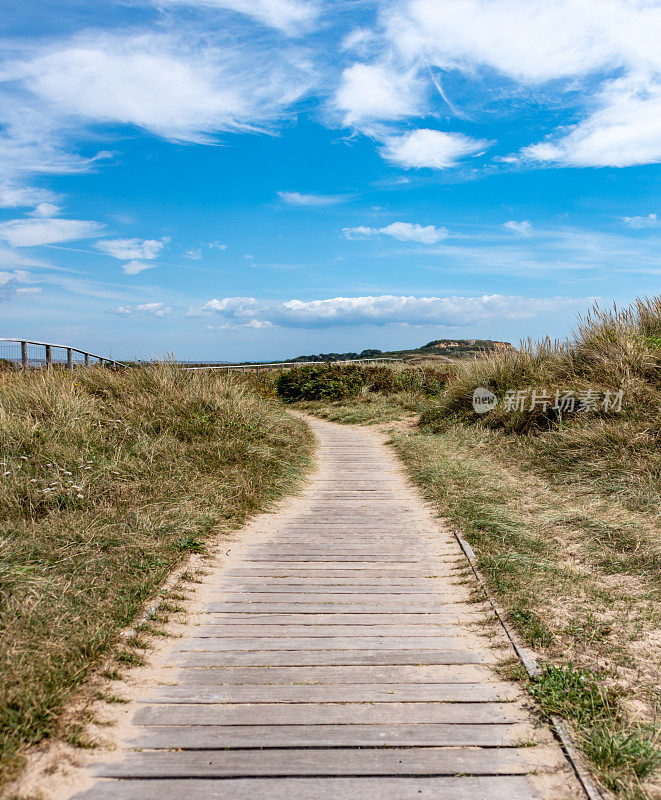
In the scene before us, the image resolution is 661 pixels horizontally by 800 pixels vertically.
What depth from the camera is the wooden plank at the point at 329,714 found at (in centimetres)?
274

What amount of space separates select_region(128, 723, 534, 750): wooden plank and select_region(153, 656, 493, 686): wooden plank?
1.20 feet

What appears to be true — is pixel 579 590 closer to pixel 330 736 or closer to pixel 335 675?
pixel 335 675

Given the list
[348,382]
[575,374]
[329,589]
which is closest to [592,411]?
[575,374]

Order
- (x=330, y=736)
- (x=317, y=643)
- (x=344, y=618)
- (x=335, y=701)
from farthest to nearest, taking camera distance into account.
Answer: (x=344, y=618), (x=317, y=643), (x=335, y=701), (x=330, y=736)

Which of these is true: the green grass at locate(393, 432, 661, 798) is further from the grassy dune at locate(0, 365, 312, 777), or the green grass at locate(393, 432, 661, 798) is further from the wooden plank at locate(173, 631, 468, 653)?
the grassy dune at locate(0, 365, 312, 777)

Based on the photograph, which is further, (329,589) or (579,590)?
(329,589)

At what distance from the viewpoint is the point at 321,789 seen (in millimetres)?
2344

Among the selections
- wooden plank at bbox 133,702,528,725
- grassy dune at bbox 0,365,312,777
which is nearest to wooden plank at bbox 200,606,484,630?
grassy dune at bbox 0,365,312,777

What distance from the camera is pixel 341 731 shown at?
2.67 meters

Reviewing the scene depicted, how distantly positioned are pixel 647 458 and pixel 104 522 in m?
6.24

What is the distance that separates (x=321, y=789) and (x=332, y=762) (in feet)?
0.47

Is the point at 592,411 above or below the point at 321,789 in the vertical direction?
above

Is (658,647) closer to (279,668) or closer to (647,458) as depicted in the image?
(279,668)

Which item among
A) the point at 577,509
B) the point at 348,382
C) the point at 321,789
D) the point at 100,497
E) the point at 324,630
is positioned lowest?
the point at 321,789
